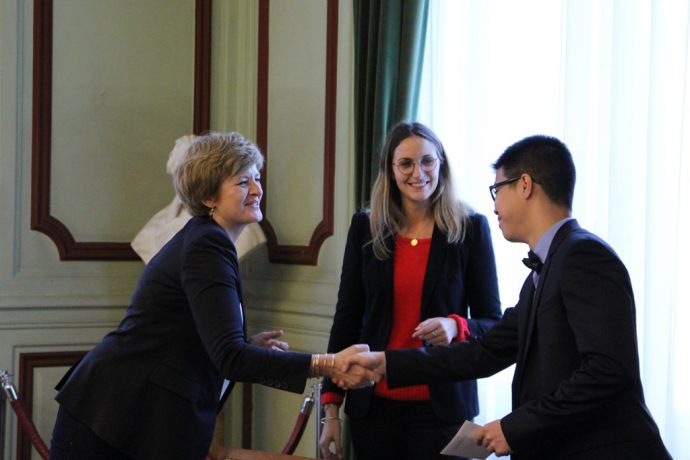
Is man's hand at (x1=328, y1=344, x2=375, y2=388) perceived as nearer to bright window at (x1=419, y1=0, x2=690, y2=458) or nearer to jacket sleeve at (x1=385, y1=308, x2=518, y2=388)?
jacket sleeve at (x1=385, y1=308, x2=518, y2=388)

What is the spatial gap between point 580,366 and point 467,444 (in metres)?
0.33

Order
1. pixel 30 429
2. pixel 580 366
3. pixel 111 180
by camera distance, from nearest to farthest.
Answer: pixel 580 366, pixel 30 429, pixel 111 180

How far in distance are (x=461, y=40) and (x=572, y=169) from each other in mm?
1319

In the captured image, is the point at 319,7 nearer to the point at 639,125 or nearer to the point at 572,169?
the point at 639,125

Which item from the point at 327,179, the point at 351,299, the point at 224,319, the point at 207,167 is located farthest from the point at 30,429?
the point at 224,319

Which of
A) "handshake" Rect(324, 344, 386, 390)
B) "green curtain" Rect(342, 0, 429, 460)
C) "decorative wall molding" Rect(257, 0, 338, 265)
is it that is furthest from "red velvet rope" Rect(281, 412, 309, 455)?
"handshake" Rect(324, 344, 386, 390)

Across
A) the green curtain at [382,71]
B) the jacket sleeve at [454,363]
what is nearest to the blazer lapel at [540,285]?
the jacket sleeve at [454,363]

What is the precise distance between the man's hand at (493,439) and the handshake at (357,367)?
586 mm

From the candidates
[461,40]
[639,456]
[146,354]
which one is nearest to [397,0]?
[461,40]

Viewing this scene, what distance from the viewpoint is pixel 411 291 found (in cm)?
Answer: 284

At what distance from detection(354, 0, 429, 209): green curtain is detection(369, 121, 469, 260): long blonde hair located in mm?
456

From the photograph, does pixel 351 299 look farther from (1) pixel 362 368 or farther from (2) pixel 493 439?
(2) pixel 493 439

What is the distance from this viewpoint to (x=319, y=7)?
4223 mm

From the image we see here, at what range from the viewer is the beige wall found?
4371mm
